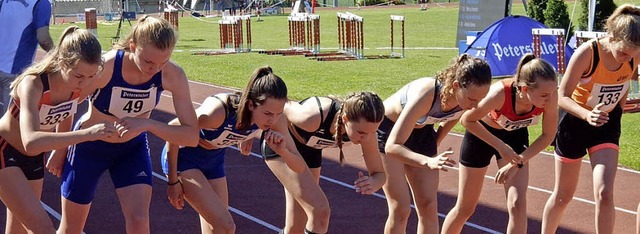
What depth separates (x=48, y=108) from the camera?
5.30 m

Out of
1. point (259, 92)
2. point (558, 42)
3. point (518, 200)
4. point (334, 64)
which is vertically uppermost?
point (259, 92)

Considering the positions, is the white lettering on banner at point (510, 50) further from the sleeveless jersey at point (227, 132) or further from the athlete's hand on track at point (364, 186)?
the athlete's hand on track at point (364, 186)

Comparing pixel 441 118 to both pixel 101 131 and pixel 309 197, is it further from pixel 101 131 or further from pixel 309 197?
pixel 101 131

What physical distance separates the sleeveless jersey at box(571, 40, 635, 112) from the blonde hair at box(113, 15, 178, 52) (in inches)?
109

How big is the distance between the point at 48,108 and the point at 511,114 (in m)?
2.78

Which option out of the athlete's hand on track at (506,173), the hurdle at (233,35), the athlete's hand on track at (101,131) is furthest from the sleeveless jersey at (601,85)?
the hurdle at (233,35)

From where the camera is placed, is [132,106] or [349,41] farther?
[349,41]

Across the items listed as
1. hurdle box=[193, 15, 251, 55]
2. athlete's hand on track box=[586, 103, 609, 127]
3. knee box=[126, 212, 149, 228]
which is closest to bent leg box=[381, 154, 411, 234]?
athlete's hand on track box=[586, 103, 609, 127]

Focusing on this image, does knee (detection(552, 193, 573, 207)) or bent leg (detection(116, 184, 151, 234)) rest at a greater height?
bent leg (detection(116, 184, 151, 234))

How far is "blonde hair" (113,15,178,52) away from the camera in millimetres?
5109

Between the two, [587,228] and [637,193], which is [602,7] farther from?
[587,228]

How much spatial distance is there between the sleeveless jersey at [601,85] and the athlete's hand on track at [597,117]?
0.40 meters

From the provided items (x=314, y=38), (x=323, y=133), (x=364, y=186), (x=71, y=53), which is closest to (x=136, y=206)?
(x=71, y=53)

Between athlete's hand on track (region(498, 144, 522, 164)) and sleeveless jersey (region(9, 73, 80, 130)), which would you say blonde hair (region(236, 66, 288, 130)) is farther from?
athlete's hand on track (region(498, 144, 522, 164))
